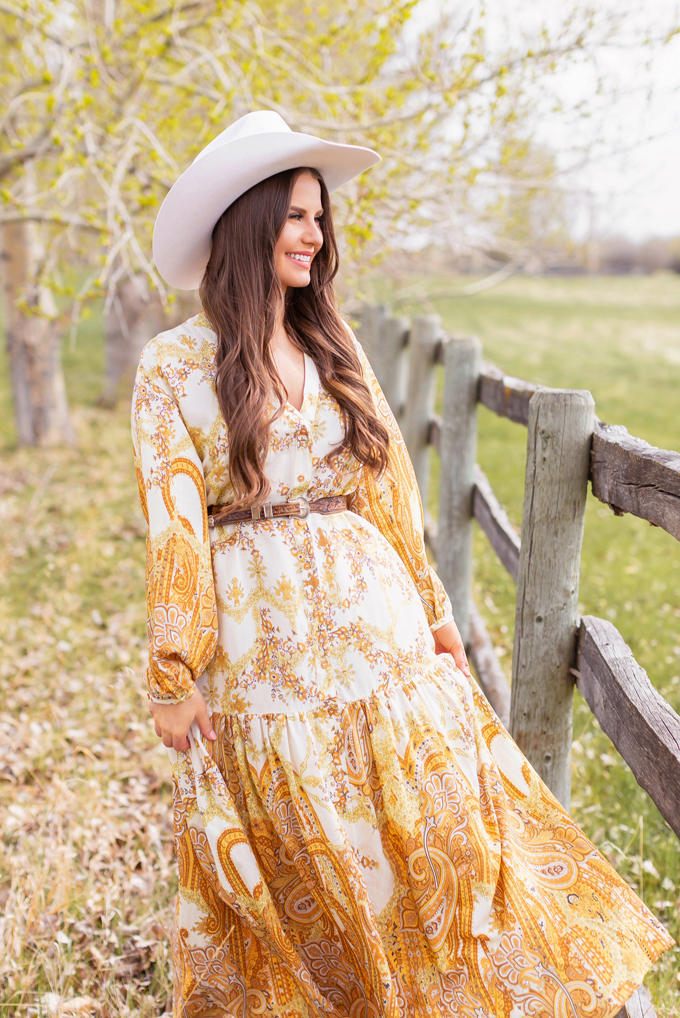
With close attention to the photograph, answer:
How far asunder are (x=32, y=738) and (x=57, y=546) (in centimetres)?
263

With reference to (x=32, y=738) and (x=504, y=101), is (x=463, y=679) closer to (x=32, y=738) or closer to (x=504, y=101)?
(x=32, y=738)

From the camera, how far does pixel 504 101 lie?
4.41 metres

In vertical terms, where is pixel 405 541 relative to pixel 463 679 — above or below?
above

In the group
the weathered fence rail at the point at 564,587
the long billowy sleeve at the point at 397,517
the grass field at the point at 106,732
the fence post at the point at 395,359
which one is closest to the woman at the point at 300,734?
the long billowy sleeve at the point at 397,517

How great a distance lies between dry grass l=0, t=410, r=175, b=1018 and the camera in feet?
7.50

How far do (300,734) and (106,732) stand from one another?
6.67ft

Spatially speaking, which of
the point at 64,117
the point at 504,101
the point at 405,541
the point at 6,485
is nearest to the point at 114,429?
the point at 6,485

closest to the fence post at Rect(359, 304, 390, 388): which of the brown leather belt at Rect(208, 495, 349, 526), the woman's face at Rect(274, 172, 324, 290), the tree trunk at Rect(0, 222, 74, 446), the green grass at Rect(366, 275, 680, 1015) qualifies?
the green grass at Rect(366, 275, 680, 1015)

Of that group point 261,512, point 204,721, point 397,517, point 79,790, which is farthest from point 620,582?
point 204,721

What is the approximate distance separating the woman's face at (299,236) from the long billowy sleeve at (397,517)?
35 centimetres

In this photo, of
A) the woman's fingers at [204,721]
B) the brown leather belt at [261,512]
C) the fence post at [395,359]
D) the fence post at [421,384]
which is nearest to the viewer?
the woman's fingers at [204,721]

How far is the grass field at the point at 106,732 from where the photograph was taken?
235cm

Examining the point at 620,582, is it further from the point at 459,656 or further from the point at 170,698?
the point at 170,698

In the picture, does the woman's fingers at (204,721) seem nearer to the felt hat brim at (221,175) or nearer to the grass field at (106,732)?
the grass field at (106,732)
